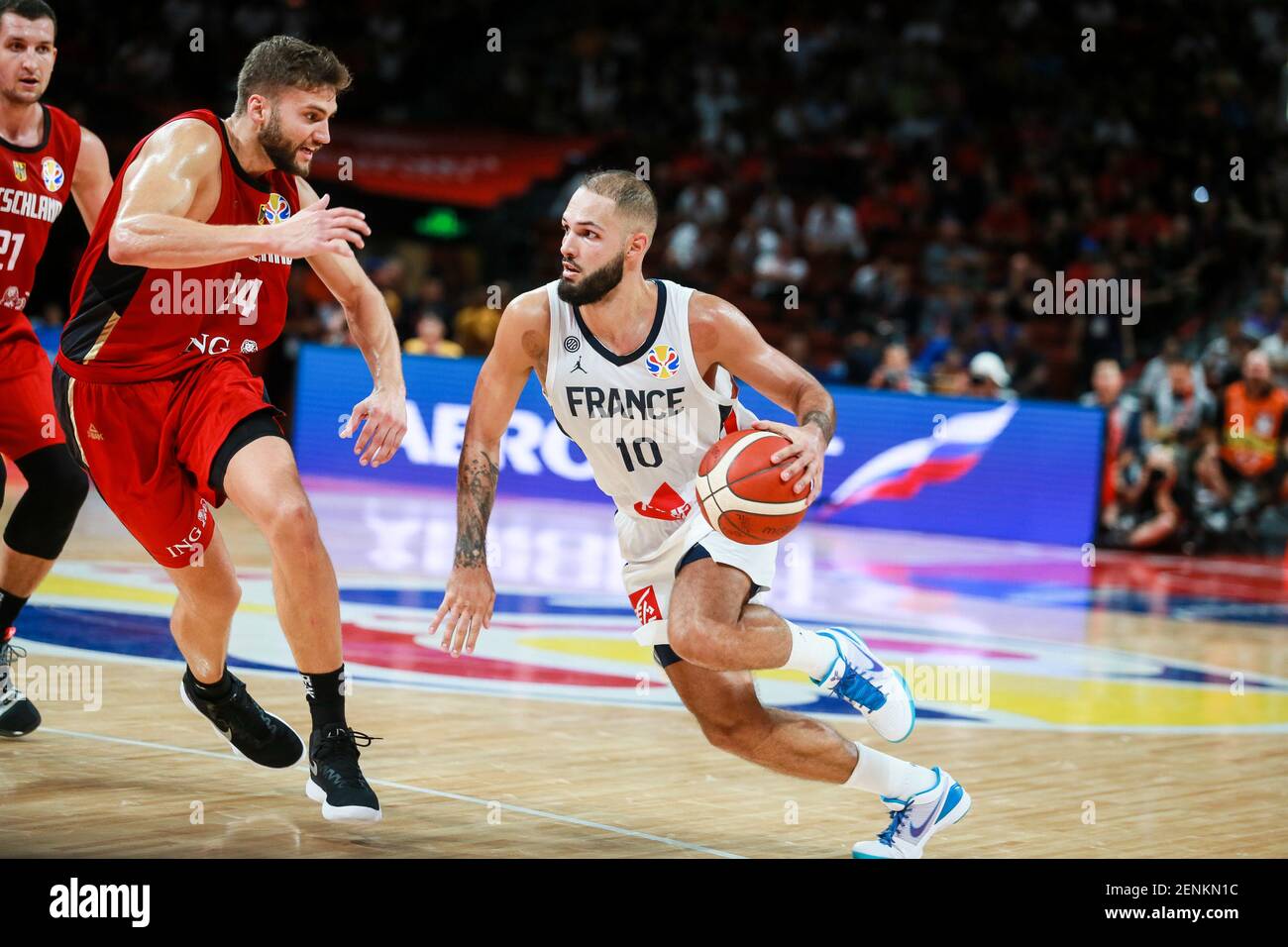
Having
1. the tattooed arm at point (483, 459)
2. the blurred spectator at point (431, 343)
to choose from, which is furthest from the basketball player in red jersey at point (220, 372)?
the blurred spectator at point (431, 343)

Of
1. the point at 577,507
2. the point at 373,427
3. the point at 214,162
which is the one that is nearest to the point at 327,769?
the point at 373,427

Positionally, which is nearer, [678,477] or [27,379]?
[678,477]

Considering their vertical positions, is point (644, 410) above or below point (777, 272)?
below

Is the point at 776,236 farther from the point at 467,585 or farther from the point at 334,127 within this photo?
the point at 467,585

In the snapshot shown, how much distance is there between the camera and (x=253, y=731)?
218 inches

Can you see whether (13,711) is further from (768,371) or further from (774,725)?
(768,371)

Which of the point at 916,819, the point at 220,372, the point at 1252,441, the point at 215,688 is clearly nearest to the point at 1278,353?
the point at 1252,441

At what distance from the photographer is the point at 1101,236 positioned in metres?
18.1

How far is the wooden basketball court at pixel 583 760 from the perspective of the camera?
500cm

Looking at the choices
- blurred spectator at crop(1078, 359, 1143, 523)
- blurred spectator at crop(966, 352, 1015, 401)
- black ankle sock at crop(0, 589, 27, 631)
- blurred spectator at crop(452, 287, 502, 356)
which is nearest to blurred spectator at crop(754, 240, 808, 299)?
blurred spectator at crop(452, 287, 502, 356)

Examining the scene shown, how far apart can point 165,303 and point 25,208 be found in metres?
1.28

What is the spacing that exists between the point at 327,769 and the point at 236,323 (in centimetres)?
142

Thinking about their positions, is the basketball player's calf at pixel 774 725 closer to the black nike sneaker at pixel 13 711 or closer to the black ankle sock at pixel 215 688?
the black ankle sock at pixel 215 688

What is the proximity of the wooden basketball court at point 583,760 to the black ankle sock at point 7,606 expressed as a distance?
0.42 m
